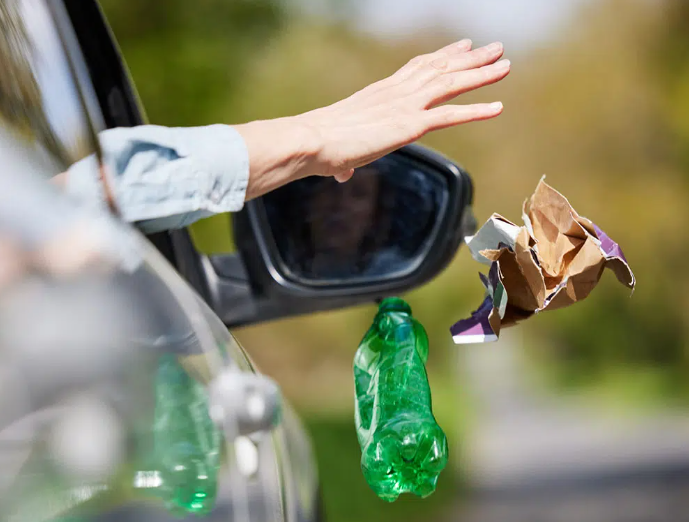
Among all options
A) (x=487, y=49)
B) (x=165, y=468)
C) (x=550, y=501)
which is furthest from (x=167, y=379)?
(x=550, y=501)

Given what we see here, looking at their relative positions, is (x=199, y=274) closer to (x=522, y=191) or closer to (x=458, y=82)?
(x=458, y=82)

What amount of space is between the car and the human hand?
0.20 m

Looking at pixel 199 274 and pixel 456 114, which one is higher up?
pixel 456 114

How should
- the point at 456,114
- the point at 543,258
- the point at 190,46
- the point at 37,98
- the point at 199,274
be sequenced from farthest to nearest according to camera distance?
the point at 190,46 → the point at 199,274 → the point at 456,114 → the point at 543,258 → the point at 37,98

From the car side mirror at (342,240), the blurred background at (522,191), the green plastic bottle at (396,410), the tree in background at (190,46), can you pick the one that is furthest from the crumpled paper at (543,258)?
the tree in background at (190,46)

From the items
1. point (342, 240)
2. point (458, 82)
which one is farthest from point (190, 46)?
point (458, 82)

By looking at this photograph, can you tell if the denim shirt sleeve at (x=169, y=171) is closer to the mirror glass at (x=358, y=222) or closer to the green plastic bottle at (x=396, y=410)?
the green plastic bottle at (x=396, y=410)

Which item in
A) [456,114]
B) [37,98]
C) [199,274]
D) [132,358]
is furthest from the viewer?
[199,274]

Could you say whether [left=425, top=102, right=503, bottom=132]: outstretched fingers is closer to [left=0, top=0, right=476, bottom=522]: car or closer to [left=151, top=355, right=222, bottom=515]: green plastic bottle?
[left=0, top=0, right=476, bottom=522]: car

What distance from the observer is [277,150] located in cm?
116

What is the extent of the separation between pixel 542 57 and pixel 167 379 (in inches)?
523

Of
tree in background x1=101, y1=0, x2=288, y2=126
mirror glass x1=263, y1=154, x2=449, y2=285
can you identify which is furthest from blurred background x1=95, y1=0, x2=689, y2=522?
mirror glass x1=263, y1=154, x2=449, y2=285

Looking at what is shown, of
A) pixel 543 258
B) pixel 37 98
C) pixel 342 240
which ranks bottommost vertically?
pixel 342 240

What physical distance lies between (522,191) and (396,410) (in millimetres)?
10373
